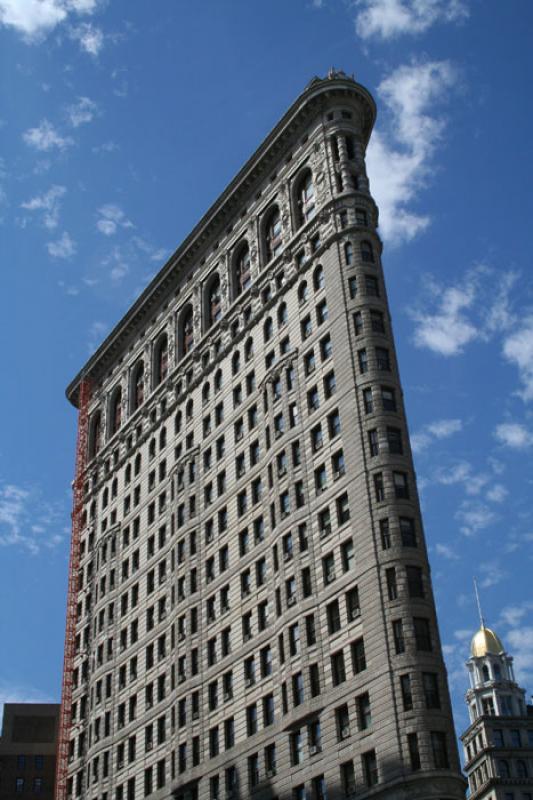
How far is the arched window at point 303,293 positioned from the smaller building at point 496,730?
8855 centimetres

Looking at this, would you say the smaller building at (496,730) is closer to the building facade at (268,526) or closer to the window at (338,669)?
the building facade at (268,526)

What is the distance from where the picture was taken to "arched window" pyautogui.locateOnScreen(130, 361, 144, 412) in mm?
108500

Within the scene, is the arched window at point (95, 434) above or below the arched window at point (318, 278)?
above

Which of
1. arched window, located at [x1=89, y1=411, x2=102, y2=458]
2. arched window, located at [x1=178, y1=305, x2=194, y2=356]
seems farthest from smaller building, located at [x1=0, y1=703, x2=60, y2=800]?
arched window, located at [x1=178, y1=305, x2=194, y2=356]

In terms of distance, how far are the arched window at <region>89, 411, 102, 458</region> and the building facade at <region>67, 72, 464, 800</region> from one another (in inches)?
120

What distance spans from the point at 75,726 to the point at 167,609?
1825 cm

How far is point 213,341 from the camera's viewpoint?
312 feet

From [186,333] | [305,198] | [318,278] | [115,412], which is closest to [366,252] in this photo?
[318,278]

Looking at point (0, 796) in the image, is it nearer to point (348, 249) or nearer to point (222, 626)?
point (222, 626)

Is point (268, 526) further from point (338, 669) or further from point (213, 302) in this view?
point (213, 302)

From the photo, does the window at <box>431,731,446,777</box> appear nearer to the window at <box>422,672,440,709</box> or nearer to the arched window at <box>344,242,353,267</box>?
the window at <box>422,672,440,709</box>

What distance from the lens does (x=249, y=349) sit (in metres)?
88.7

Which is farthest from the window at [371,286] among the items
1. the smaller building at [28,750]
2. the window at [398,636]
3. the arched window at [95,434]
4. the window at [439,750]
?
the smaller building at [28,750]

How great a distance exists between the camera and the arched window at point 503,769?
145 m
